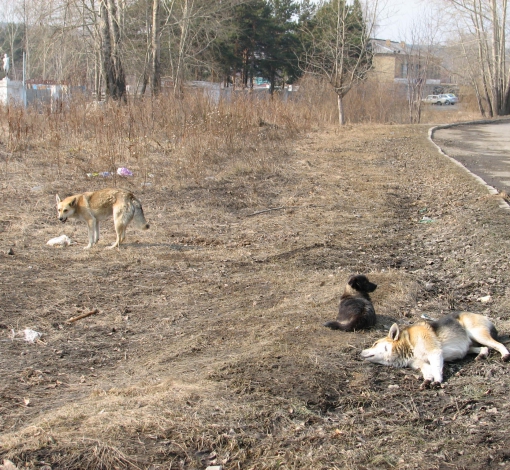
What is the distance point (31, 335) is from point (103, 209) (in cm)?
314

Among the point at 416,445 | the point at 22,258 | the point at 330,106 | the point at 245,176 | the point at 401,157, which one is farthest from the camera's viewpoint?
the point at 330,106

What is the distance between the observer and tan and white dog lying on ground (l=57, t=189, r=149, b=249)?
781 centimetres

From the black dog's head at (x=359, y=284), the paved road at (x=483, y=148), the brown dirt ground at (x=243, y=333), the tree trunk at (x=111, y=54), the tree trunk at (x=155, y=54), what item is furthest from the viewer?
the tree trunk at (x=155, y=54)

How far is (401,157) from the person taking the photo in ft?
54.7

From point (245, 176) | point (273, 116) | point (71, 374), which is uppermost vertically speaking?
point (273, 116)

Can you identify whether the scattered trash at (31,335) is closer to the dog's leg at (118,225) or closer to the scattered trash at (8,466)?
the scattered trash at (8,466)

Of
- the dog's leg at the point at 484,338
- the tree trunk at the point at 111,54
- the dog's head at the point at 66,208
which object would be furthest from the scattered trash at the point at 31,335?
the tree trunk at the point at 111,54

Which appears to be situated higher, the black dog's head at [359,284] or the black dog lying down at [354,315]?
the black dog's head at [359,284]

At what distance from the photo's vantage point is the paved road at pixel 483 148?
13562mm

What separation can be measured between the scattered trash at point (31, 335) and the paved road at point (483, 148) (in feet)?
30.1

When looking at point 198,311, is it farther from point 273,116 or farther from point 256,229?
point 273,116

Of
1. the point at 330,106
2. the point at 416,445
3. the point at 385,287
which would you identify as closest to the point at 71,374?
the point at 416,445

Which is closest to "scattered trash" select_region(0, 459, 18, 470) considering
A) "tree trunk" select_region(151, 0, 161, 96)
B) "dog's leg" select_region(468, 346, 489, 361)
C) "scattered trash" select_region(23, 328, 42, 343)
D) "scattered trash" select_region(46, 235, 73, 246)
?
"scattered trash" select_region(23, 328, 42, 343)

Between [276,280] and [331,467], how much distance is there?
11.7ft
